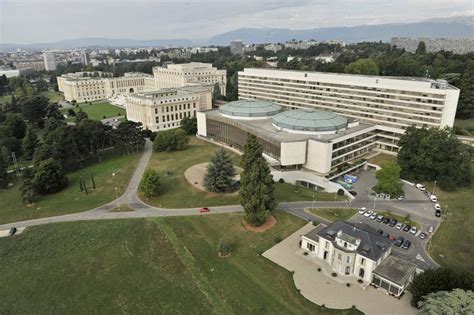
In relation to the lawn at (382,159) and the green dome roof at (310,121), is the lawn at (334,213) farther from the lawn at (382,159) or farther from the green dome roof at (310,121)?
the lawn at (382,159)

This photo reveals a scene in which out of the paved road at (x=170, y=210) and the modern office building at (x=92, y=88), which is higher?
the modern office building at (x=92, y=88)

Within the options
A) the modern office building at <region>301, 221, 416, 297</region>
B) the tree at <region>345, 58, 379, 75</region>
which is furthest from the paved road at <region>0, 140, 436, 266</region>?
the tree at <region>345, 58, 379, 75</region>

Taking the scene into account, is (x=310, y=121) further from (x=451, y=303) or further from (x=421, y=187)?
(x=451, y=303)

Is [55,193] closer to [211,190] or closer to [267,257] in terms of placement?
[211,190]

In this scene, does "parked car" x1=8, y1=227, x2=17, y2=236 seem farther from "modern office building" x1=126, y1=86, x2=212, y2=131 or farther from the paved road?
"modern office building" x1=126, y1=86, x2=212, y2=131

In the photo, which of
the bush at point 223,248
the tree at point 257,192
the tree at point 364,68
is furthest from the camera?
the tree at point 364,68

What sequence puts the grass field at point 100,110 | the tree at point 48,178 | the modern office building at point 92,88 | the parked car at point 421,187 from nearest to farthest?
the parked car at point 421,187, the tree at point 48,178, the grass field at point 100,110, the modern office building at point 92,88

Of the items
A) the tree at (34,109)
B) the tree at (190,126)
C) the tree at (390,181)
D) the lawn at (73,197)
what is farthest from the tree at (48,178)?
the tree at (34,109)
